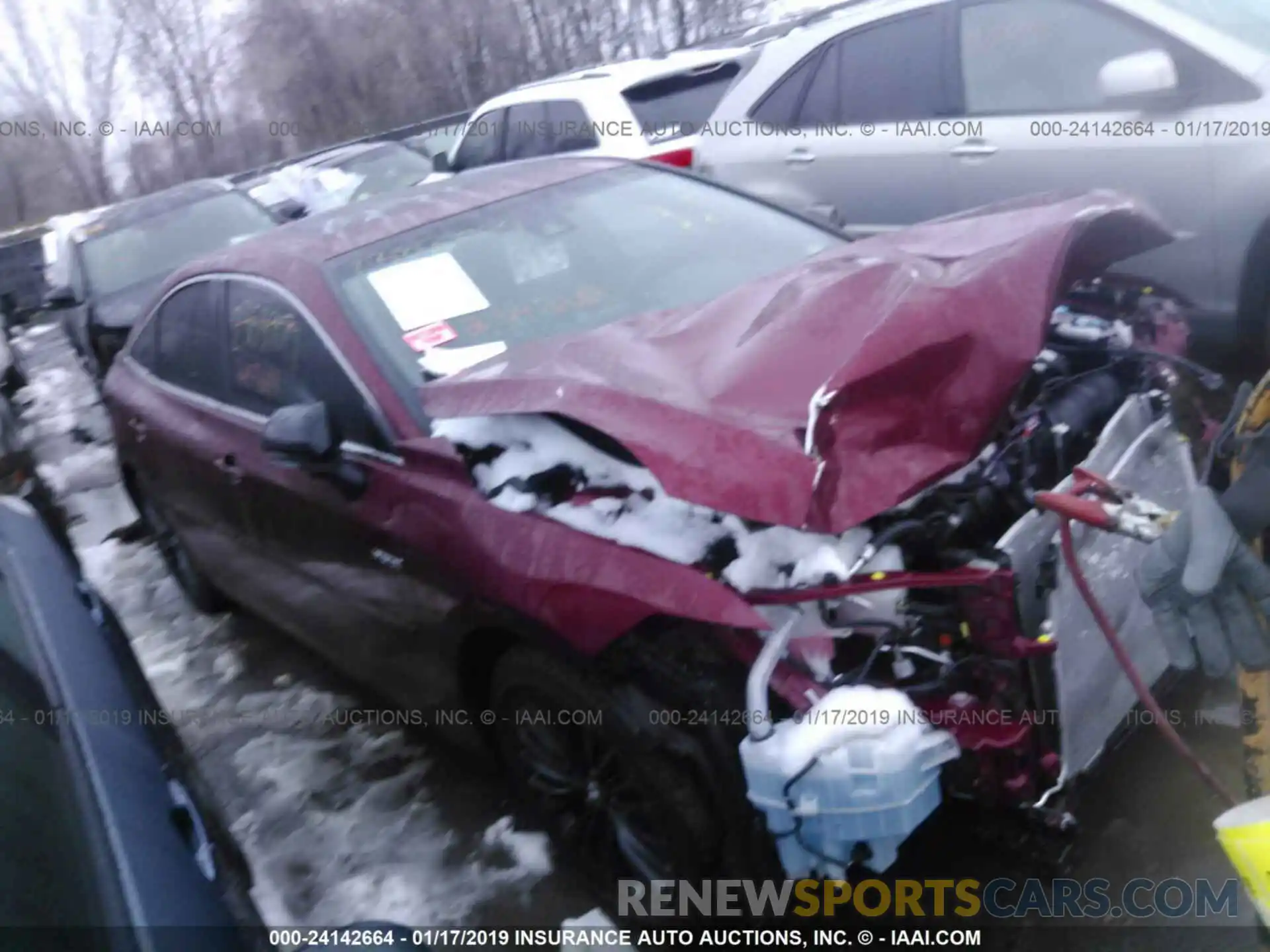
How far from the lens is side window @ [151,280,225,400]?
411 cm

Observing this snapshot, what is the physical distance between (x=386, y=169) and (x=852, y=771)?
1172 cm

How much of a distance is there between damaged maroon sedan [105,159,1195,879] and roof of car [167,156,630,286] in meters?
0.03

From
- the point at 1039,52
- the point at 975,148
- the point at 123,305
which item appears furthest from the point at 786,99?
the point at 123,305

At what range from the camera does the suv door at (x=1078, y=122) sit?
440cm

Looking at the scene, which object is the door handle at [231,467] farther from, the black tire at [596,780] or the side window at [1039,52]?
the side window at [1039,52]

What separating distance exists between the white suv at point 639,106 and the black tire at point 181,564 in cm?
373

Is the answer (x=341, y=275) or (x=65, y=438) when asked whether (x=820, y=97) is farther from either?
(x=65, y=438)

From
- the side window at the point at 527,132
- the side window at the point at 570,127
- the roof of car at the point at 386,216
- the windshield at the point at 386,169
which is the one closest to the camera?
the roof of car at the point at 386,216

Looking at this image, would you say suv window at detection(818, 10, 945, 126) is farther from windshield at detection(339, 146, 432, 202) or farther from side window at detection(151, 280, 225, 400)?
windshield at detection(339, 146, 432, 202)

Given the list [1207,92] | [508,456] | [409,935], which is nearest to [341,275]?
[508,456]

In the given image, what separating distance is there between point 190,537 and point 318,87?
90.8 feet

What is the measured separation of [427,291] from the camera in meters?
3.32

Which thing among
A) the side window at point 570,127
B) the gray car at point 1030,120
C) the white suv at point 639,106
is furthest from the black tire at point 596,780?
the side window at point 570,127

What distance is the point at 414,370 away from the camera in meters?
3.09
